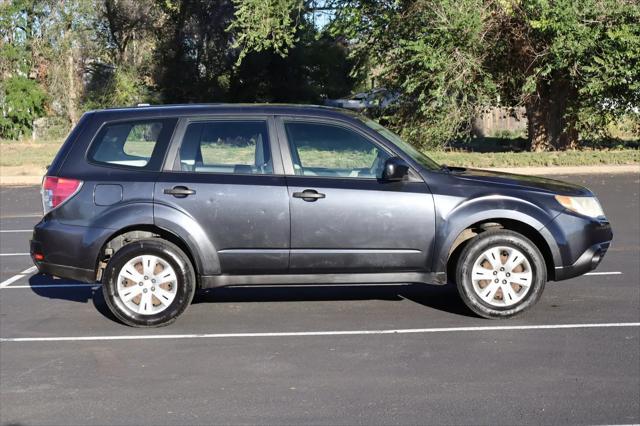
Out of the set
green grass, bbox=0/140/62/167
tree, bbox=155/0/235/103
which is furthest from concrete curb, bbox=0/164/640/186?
tree, bbox=155/0/235/103

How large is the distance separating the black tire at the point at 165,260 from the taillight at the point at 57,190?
656 millimetres

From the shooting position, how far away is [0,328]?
7809 mm

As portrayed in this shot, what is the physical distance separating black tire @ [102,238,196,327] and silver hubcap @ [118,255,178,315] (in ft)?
0.10

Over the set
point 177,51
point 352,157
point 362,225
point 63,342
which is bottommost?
point 63,342

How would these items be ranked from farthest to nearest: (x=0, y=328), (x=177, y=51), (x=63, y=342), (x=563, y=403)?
(x=177, y=51)
(x=0, y=328)
(x=63, y=342)
(x=563, y=403)

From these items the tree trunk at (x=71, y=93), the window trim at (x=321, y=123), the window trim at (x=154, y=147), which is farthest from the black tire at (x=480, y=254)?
the tree trunk at (x=71, y=93)

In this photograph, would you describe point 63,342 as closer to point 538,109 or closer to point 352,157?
point 352,157

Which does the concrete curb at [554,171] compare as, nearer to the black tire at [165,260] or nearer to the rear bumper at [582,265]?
the rear bumper at [582,265]

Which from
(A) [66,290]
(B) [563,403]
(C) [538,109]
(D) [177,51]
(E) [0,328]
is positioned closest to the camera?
(B) [563,403]

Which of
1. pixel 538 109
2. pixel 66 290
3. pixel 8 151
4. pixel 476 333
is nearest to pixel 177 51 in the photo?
pixel 8 151

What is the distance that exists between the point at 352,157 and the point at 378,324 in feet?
4.77

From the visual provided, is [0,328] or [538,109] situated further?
[538,109]

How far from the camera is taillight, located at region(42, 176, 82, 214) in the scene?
7.70 metres

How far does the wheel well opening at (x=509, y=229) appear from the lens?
7820 millimetres
